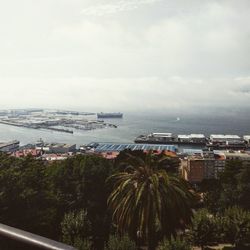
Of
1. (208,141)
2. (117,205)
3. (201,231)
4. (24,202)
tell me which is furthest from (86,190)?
(208,141)

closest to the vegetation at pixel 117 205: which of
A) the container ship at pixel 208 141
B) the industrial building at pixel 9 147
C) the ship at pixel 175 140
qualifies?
the industrial building at pixel 9 147

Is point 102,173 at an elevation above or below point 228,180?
above

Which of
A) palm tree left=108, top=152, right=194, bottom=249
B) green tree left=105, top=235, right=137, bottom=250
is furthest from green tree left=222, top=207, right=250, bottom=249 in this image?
palm tree left=108, top=152, right=194, bottom=249

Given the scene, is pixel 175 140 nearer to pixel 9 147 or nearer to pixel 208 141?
pixel 208 141

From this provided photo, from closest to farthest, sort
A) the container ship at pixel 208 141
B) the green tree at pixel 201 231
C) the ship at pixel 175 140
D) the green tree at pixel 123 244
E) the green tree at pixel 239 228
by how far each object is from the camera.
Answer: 1. the green tree at pixel 123 244
2. the green tree at pixel 201 231
3. the green tree at pixel 239 228
4. the container ship at pixel 208 141
5. the ship at pixel 175 140

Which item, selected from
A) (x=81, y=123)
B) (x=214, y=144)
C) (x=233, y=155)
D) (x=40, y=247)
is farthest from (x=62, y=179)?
(x=81, y=123)

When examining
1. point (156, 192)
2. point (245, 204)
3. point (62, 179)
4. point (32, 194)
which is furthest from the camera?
point (245, 204)

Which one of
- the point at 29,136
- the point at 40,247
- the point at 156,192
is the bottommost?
the point at 29,136

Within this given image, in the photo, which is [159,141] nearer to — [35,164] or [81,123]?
[81,123]

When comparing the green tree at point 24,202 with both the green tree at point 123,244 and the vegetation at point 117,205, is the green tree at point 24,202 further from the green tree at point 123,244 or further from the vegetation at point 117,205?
the green tree at point 123,244
